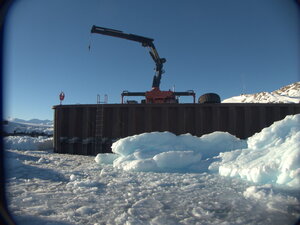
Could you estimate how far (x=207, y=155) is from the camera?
19.7 feet

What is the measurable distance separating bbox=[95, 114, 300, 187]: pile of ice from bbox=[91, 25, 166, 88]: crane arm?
6.38 m

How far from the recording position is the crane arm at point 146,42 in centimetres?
1100

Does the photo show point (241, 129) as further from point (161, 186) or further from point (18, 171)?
point (18, 171)

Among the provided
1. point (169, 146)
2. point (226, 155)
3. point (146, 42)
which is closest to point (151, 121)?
point (169, 146)

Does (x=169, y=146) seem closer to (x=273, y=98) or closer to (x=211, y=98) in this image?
(x=211, y=98)

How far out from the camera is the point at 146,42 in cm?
1169

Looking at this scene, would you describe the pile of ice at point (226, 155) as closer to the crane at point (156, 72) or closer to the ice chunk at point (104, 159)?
the ice chunk at point (104, 159)

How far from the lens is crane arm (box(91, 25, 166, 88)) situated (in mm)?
11000

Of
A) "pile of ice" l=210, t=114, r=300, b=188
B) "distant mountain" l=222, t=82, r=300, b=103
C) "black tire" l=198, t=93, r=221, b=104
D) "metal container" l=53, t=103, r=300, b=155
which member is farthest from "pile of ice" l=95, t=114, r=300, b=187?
"distant mountain" l=222, t=82, r=300, b=103

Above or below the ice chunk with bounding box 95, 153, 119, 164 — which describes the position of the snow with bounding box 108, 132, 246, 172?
above

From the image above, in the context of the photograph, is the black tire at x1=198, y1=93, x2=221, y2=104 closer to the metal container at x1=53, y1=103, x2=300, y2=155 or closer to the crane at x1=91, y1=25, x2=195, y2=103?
the metal container at x1=53, y1=103, x2=300, y2=155

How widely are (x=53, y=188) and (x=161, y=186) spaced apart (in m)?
1.89

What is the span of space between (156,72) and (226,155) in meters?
7.91

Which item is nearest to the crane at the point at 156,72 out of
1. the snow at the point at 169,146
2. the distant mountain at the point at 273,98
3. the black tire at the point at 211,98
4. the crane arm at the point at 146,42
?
the crane arm at the point at 146,42
